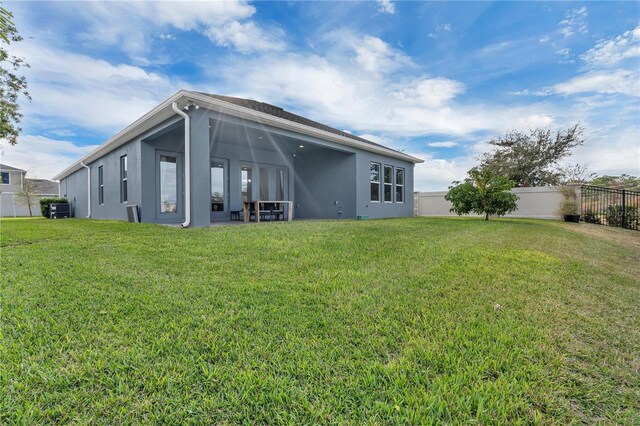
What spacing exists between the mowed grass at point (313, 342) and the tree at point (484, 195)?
661 cm

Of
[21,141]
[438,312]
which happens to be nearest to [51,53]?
[21,141]

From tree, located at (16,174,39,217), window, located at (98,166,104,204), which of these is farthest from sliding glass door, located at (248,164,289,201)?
tree, located at (16,174,39,217)

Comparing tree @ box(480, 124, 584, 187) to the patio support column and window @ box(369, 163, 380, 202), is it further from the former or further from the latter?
the patio support column

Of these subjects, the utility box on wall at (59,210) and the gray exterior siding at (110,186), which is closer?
the gray exterior siding at (110,186)

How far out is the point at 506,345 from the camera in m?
2.00

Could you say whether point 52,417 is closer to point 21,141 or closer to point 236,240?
point 236,240

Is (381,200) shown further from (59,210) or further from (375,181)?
(59,210)

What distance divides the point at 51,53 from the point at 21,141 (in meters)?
9.49

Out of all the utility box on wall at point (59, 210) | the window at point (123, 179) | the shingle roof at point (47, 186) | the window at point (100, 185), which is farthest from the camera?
the shingle roof at point (47, 186)

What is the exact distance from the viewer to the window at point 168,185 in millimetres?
10039

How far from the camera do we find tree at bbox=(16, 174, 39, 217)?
957 inches

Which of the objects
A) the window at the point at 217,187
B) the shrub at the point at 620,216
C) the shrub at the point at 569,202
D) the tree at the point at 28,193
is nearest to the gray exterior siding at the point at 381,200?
the window at the point at 217,187

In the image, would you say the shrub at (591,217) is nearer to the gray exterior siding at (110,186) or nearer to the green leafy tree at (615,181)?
the green leafy tree at (615,181)

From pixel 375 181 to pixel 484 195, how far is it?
13.8ft
